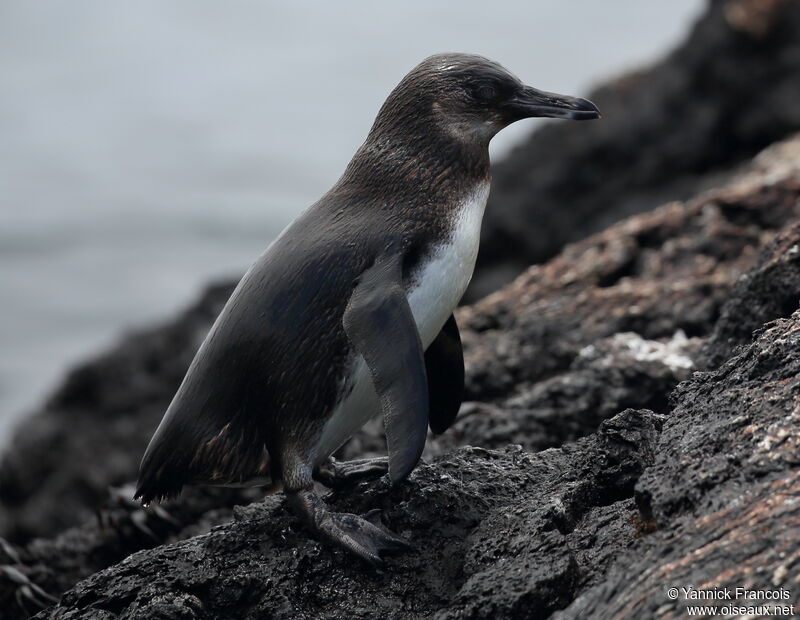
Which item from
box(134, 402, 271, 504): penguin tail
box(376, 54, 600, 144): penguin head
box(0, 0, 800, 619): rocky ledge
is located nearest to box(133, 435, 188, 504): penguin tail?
box(134, 402, 271, 504): penguin tail

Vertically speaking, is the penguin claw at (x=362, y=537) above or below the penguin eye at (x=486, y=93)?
below

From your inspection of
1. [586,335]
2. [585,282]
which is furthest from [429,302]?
[585,282]

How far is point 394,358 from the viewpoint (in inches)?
129

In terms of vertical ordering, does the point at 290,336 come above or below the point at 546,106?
below

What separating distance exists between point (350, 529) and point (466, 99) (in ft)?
5.32

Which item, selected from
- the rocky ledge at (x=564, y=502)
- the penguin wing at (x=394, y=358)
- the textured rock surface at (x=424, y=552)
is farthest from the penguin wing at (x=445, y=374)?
the penguin wing at (x=394, y=358)

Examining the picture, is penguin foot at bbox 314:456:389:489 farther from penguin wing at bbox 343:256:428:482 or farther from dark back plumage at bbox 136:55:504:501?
penguin wing at bbox 343:256:428:482

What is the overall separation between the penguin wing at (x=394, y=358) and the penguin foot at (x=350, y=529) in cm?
20

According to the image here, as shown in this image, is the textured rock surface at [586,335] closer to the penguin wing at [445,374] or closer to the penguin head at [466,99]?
the penguin wing at [445,374]

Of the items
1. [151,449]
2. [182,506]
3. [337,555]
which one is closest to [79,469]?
[182,506]

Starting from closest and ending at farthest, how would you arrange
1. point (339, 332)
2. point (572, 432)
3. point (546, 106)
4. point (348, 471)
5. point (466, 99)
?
point (339, 332) → point (348, 471) → point (466, 99) → point (546, 106) → point (572, 432)

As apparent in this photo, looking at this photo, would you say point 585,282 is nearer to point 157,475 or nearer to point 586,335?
point 586,335

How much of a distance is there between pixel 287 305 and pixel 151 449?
0.68 meters

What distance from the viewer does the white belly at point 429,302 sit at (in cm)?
353
